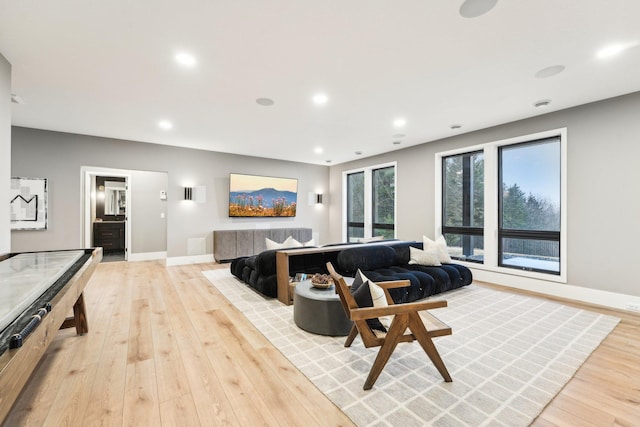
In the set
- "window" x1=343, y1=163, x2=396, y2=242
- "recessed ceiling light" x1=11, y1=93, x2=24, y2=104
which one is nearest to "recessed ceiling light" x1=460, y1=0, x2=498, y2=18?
"window" x1=343, y1=163, x2=396, y2=242

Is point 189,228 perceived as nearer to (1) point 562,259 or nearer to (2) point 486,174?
(2) point 486,174

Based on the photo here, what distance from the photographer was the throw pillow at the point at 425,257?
14.4 ft

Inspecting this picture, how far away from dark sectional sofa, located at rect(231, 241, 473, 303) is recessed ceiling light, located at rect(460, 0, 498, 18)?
277cm

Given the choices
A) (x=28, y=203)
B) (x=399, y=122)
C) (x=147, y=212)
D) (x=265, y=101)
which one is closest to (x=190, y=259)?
(x=147, y=212)

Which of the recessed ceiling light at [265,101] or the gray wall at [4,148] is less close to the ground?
the recessed ceiling light at [265,101]

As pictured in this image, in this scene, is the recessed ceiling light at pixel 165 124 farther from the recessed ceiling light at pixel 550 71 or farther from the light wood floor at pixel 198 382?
the recessed ceiling light at pixel 550 71

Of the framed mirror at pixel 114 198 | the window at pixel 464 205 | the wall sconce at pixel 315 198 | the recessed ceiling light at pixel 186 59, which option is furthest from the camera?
the wall sconce at pixel 315 198

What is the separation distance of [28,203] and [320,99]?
5391 millimetres

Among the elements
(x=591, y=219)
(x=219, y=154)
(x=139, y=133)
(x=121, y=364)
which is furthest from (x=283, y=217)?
(x=591, y=219)

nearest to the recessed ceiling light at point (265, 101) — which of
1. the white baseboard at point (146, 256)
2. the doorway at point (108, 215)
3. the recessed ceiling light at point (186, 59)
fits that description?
the recessed ceiling light at point (186, 59)

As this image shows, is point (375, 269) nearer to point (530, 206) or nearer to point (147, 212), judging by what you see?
point (530, 206)

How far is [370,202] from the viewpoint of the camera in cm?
743

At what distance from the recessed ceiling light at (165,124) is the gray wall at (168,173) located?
1477 mm

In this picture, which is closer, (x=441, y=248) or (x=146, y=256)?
(x=441, y=248)
